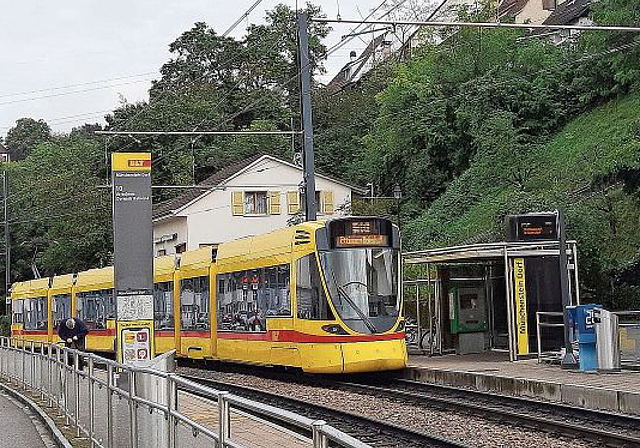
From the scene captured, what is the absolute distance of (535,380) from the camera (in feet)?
61.2

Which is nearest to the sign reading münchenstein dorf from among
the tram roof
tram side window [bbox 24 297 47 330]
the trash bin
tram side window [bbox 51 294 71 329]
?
the trash bin

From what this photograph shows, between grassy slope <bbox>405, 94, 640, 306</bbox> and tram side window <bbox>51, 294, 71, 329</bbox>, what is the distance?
1401cm

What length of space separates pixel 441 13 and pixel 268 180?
1531 centimetres

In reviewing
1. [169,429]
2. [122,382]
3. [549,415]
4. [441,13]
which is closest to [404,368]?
[549,415]

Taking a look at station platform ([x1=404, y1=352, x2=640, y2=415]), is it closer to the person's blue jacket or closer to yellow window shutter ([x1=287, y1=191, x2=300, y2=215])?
the person's blue jacket

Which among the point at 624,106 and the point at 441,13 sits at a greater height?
the point at 441,13

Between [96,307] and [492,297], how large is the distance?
1478 centimetres

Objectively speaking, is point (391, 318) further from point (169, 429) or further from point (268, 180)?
point (268, 180)

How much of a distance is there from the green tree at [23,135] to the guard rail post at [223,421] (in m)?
139

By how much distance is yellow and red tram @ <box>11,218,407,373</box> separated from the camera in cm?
2045

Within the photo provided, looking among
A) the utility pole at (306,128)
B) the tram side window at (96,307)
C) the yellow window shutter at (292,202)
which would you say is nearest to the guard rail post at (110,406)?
the utility pole at (306,128)

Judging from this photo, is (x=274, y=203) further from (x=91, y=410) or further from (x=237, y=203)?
(x=91, y=410)

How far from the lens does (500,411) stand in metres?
15.7

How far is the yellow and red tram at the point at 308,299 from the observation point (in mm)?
20453
